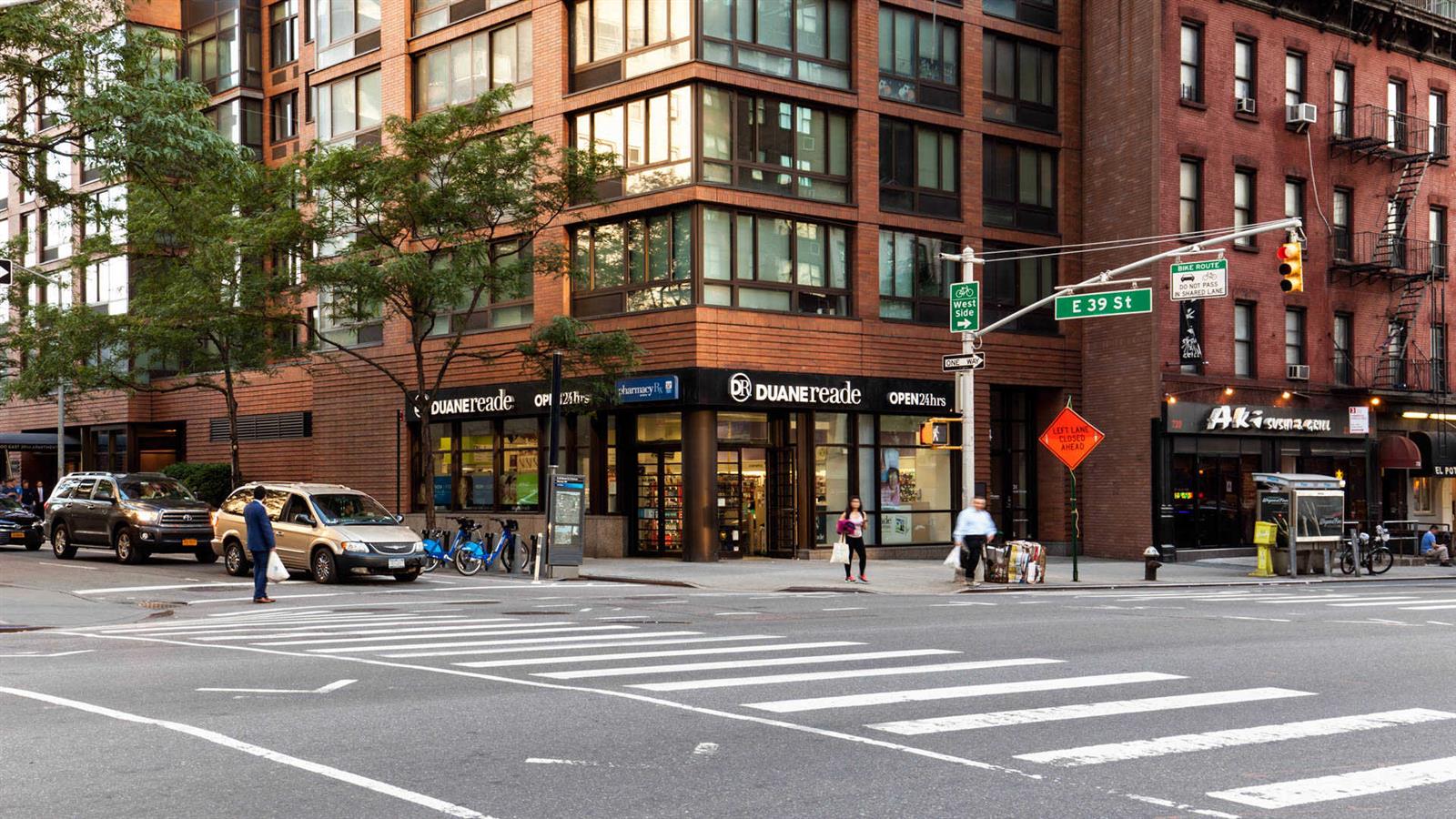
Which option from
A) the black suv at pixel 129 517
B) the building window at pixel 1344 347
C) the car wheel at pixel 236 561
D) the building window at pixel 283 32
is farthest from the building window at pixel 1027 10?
the building window at pixel 283 32

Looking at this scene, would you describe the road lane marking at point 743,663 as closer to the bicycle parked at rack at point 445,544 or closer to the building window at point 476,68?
the bicycle parked at rack at point 445,544

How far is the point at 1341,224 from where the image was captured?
134 ft

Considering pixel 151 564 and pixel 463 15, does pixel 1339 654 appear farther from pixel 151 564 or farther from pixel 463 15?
pixel 463 15

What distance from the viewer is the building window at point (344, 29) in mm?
40562

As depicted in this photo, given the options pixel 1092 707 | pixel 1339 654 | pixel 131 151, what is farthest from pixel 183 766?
pixel 131 151

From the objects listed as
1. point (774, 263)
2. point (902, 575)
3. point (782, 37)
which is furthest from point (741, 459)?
point (782, 37)

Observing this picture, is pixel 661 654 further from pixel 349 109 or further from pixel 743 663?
pixel 349 109

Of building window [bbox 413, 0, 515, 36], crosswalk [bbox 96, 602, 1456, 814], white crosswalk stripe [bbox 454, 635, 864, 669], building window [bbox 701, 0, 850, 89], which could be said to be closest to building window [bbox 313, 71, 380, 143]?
building window [bbox 413, 0, 515, 36]

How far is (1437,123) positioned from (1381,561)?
17034mm

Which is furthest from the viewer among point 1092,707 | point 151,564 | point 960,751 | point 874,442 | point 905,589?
point 874,442

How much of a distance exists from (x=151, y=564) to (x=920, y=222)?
782 inches

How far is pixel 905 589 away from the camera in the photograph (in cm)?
2552

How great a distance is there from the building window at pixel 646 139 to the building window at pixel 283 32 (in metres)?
17.1

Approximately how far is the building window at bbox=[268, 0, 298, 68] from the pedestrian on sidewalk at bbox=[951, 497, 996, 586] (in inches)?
1220
